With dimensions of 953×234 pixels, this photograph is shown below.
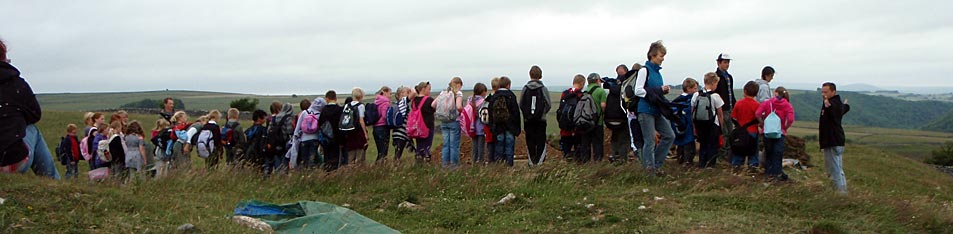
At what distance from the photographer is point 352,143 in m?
12.2

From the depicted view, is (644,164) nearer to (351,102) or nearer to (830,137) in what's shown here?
(830,137)

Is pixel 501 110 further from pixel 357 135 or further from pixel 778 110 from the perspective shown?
pixel 778 110

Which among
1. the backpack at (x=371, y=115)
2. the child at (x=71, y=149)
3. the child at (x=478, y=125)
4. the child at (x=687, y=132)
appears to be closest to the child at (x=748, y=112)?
the child at (x=687, y=132)

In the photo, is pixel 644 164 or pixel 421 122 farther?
pixel 421 122

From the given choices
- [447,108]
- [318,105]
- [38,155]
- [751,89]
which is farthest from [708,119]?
[38,155]

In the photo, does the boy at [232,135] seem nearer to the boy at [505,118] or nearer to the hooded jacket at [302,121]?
the hooded jacket at [302,121]

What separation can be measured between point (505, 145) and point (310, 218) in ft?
16.1

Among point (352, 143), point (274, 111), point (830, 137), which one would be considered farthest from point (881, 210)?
point (274, 111)

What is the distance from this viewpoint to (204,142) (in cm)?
1246

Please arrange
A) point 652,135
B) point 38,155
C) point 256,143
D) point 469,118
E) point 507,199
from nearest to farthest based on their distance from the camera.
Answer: point 38,155 → point 507,199 → point 652,135 → point 469,118 → point 256,143

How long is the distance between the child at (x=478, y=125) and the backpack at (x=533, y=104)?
720 millimetres

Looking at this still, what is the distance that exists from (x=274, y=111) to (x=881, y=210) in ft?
28.9

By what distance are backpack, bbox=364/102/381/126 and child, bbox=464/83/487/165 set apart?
1452 millimetres

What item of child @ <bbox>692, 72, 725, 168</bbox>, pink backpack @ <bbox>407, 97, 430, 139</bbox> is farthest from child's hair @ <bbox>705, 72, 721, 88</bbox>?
pink backpack @ <bbox>407, 97, 430, 139</bbox>
